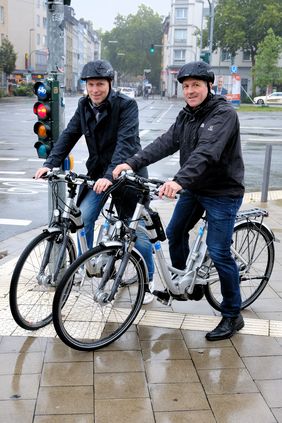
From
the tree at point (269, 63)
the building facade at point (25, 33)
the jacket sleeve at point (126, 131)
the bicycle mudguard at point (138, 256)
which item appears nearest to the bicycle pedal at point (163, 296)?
the bicycle mudguard at point (138, 256)

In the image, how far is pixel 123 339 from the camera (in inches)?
151

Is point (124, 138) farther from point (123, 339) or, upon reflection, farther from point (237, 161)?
point (123, 339)

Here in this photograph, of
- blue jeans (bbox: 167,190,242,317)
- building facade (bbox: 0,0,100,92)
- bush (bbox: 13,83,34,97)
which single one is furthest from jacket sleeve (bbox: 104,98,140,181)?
building facade (bbox: 0,0,100,92)

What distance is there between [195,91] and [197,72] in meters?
0.13

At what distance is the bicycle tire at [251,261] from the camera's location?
419 centimetres

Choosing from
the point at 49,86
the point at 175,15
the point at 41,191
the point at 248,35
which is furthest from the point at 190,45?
the point at 49,86

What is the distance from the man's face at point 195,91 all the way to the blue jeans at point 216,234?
66cm

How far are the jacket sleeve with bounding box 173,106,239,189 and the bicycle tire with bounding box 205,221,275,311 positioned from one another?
88 centimetres

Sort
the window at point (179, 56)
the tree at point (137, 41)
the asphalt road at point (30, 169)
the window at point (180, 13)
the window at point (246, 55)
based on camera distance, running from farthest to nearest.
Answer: the tree at point (137, 41) → the window at point (179, 56) → the window at point (180, 13) → the window at point (246, 55) → the asphalt road at point (30, 169)

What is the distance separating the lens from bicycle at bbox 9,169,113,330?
3.74m

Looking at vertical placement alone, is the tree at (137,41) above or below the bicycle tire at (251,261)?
above

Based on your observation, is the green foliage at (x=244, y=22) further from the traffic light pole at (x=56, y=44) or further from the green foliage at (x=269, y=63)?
the traffic light pole at (x=56, y=44)

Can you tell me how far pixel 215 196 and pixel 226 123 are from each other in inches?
20.5

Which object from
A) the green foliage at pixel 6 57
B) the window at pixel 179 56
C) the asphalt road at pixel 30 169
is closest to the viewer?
the asphalt road at pixel 30 169
